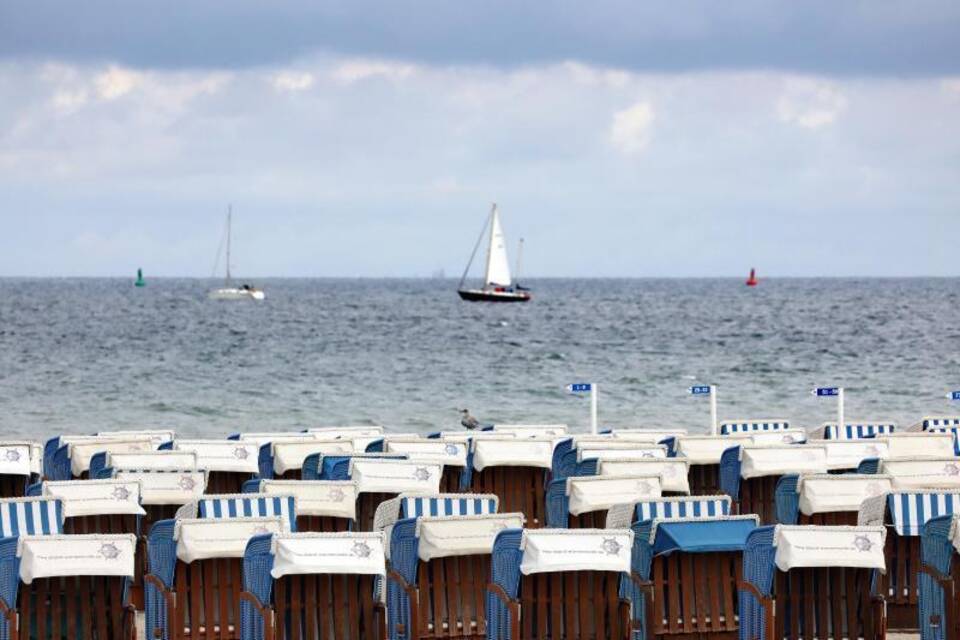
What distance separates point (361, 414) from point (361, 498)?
3698 cm

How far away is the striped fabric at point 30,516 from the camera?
10.9m

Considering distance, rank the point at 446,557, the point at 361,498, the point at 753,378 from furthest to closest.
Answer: the point at 753,378, the point at 361,498, the point at 446,557

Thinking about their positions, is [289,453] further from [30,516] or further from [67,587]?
[67,587]

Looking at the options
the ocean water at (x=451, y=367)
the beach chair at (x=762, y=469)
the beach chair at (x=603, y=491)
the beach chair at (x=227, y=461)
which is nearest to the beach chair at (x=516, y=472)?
the beach chair at (x=762, y=469)

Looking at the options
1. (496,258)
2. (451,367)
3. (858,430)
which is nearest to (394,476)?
(858,430)

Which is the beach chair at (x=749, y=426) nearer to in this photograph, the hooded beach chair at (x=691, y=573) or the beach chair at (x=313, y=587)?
the hooded beach chair at (x=691, y=573)

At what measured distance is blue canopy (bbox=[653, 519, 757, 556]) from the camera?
10.2 m

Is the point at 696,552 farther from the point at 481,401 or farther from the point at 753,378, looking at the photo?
the point at 753,378

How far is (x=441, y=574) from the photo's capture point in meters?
10.5

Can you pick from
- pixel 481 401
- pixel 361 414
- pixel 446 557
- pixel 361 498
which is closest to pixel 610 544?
pixel 446 557

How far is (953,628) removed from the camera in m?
10.1

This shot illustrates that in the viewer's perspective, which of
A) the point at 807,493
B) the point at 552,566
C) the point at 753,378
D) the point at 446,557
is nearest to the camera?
the point at 552,566

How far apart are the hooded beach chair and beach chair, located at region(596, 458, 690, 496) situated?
8.80 ft

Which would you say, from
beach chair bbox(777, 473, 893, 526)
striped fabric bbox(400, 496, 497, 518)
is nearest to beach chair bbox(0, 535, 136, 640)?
striped fabric bbox(400, 496, 497, 518)
